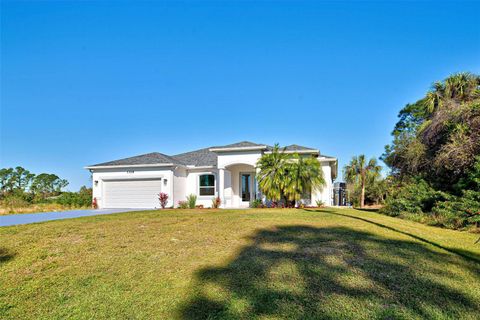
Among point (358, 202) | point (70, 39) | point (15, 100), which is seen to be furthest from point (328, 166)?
point (15, 100)

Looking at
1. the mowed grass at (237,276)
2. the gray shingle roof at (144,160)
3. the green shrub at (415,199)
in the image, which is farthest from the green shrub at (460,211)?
the gray shingle roof at (144,160)

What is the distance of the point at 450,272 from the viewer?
5.09m

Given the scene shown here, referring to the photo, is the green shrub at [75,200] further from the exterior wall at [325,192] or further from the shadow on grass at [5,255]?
the exterior wall at [325,192]

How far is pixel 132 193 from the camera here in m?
21.0

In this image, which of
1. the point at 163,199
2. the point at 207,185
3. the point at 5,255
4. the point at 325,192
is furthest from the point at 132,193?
the point at 5,255

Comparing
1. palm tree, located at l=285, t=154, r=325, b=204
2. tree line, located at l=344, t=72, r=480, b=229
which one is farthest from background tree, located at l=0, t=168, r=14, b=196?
tree line, located at l=344, t=72, r=480, b=229

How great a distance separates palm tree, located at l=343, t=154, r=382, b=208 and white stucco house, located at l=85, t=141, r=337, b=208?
1186cm

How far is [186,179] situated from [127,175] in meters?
4.50

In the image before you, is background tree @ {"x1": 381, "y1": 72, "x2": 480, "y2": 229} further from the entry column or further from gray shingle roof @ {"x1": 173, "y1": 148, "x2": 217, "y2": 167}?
gray shingle roof @ {"x1": 173, "y1": 148, "x2": 217, "y2": 167}

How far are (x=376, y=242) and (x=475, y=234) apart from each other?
5732mm

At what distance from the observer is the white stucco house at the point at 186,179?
1903 cm

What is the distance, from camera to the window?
69.0 feet

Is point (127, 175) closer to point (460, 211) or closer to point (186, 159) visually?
point (186, 159)

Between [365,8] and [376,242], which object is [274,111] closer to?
[365,8]
